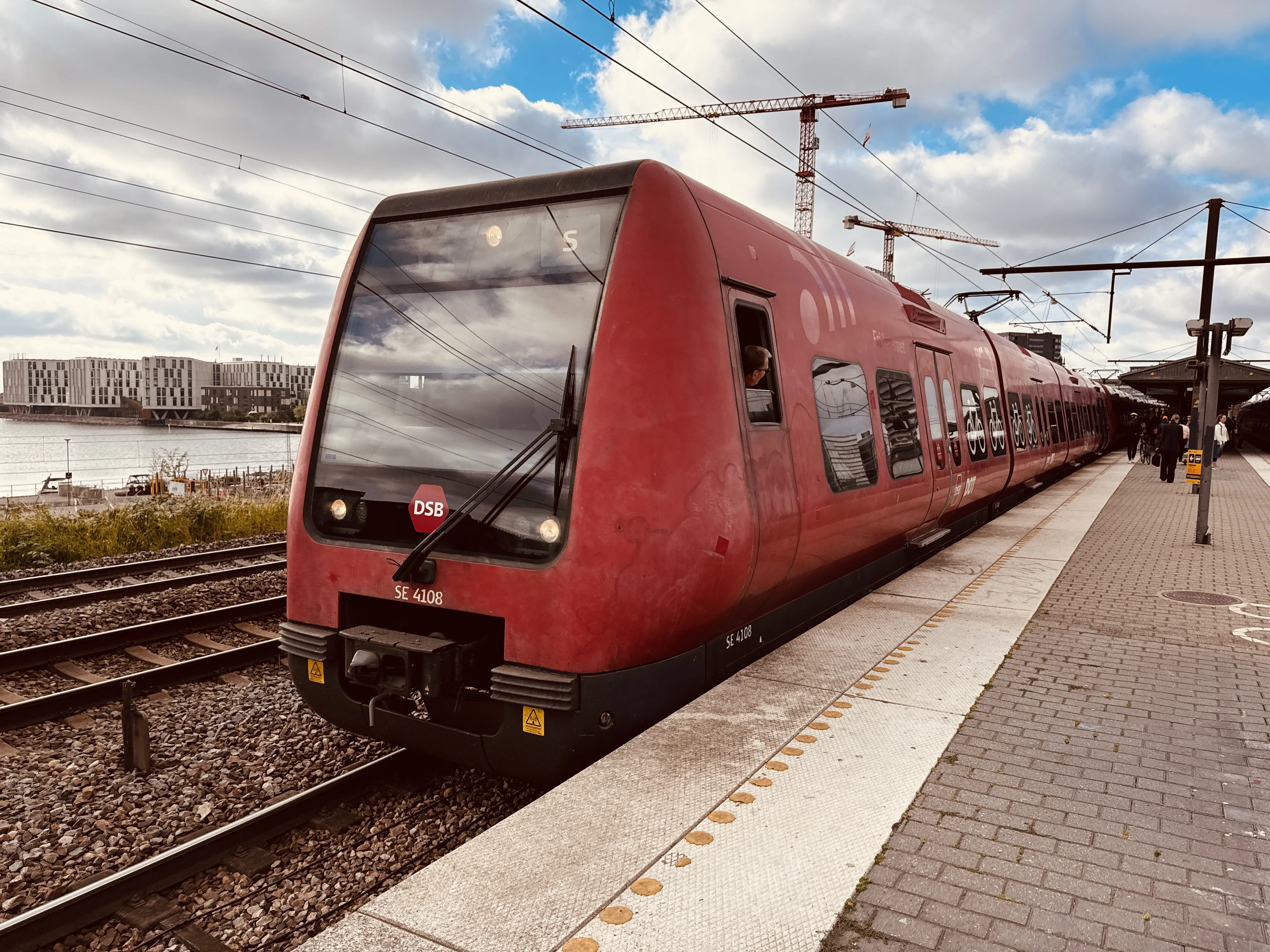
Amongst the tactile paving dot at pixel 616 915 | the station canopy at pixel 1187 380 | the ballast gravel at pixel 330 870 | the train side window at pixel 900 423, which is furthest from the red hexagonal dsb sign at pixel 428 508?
the station canopy at pixel 1187 380

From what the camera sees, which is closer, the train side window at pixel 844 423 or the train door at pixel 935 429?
the train side window at pixel 844 423

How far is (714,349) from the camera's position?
4.20m

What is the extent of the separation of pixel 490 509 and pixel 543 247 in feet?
4.46

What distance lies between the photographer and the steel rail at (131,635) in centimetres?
679

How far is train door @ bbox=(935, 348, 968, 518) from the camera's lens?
8852 mm

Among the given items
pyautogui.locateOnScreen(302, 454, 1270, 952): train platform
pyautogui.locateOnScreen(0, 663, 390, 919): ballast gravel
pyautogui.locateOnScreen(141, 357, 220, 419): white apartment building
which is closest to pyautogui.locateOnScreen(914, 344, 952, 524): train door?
pyautogui.locateOnScreen(302, 454, 1270, 952): train platform

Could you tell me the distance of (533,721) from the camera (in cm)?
378

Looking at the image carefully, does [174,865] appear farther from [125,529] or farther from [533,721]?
[125,529]

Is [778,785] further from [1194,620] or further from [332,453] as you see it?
[1194,620]

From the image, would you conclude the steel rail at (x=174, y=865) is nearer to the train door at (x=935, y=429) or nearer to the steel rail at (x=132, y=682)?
the steel rail at (x=132, y=682)

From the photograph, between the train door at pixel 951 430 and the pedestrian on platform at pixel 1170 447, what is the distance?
13.9 meters

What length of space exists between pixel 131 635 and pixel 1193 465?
48.7 ft

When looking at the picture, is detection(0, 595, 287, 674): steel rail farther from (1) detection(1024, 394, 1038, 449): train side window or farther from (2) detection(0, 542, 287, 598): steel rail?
(1) detection(1024, 394, 1038, 449): train side window

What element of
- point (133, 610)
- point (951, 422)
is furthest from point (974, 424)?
point (133, 610)
